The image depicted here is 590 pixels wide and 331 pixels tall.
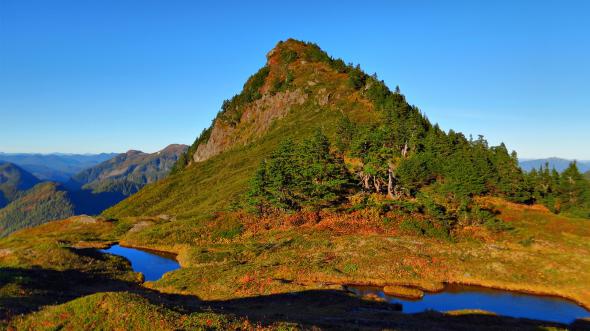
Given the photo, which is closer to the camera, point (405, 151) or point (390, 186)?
point (390, 186)

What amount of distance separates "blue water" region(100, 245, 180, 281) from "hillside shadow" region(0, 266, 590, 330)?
401 inches

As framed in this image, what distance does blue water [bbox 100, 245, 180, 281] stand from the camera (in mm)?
54325

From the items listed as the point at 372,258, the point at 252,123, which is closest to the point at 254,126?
the point at 252,123

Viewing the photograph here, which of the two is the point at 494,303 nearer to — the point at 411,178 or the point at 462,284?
the point at 462,284

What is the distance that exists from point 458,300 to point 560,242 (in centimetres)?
3233

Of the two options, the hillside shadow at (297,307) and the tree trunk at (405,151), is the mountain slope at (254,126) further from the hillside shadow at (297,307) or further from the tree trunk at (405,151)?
the hillside shadow at (297,307)

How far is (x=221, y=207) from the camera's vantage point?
3681 inches

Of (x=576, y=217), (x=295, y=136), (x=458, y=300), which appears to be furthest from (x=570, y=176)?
(x=295, y=136)

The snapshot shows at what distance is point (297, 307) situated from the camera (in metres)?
34.6

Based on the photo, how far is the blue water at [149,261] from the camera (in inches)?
2139

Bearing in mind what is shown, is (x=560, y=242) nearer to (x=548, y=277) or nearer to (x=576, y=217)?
(x=548, y=277)

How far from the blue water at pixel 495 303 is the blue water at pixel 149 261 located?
95.1 feet

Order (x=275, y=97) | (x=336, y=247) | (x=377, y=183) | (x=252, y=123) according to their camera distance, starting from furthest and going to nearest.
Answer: (x=275, y=97) < (x=252, y=123) < (x=377, y=183) < (x=336, y=247)

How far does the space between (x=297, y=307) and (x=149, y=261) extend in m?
36.4
